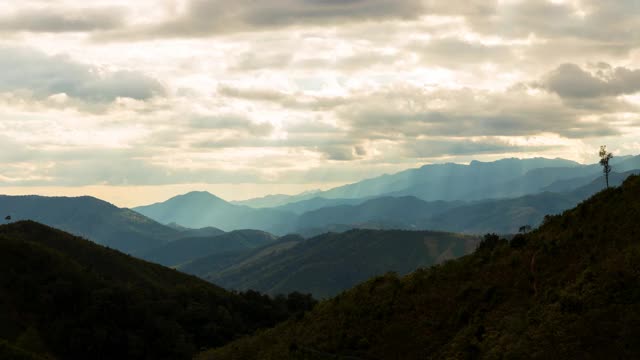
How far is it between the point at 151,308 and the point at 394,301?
4286 inches

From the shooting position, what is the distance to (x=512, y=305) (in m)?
55.5

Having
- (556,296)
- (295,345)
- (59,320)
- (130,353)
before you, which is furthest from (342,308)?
(59,320)

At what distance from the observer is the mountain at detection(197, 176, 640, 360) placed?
4431 centimetres

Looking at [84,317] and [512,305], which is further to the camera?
[84,317]

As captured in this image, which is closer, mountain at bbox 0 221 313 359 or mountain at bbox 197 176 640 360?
mountain at bbox 197 176 640 360

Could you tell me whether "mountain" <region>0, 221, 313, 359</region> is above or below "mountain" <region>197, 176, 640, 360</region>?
below

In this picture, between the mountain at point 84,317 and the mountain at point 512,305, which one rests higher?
the mountain at point 512,305

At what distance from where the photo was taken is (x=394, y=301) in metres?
70.8

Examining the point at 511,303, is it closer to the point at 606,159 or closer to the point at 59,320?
the point at 606,159

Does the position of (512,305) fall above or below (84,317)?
above

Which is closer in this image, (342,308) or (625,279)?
(625,279)

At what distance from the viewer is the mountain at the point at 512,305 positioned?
44312mm

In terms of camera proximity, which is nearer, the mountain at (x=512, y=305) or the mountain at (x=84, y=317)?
the mountain at (x=512, y=305)

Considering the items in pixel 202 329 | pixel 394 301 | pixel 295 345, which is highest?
pixel 394 301
